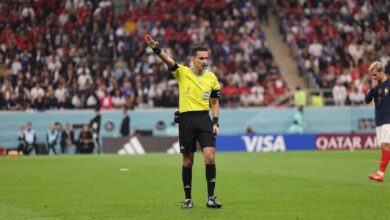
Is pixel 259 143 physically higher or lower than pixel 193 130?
lower

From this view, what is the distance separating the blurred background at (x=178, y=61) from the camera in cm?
3781

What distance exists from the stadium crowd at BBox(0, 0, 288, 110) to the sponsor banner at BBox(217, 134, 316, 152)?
2738mm

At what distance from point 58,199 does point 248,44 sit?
3002 centimetres

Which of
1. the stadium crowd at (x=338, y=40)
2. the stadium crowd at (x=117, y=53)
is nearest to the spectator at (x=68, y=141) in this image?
the stadium crowd at (x=117, y=53)

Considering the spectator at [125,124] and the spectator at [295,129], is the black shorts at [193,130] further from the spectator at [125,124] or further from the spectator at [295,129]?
the spectator at [295,129]

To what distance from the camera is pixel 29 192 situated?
15797 millimetres

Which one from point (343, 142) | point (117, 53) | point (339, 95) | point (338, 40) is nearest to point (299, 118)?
point (343, 142)

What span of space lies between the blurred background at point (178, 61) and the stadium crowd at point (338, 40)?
6 cm

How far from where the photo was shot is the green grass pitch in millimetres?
12008

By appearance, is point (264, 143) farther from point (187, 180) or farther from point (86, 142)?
point (187, 180)

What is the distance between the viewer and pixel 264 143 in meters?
38.1

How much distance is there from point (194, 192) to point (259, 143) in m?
22.7

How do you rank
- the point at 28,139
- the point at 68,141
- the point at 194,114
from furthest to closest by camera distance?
the point at 68,141
the point at 28,139
the point at 194,114

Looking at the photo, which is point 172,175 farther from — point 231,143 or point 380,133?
point 231,143
